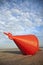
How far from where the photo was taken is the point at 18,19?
1.99m

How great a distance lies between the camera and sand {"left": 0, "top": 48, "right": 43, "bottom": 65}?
1.84 m

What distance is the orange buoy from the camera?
1.90m

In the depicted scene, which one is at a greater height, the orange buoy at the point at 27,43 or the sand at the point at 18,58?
the orange buoy at the point at 27,43

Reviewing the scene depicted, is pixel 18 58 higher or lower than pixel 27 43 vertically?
lower

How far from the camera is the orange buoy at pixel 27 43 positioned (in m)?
1.90

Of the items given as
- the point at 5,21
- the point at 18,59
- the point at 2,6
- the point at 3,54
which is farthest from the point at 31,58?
the point at 2,6

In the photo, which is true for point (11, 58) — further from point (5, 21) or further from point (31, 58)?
point (5, 21)

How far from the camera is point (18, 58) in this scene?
190 centimetres

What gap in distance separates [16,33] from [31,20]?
7.5 inches

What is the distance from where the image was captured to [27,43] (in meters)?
1.90

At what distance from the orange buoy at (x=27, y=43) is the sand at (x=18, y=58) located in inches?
1.9

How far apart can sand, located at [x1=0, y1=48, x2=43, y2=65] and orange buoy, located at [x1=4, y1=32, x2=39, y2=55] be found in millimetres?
48

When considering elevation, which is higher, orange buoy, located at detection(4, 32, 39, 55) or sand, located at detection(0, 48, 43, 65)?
orange buoy, located at detection(4, 32, 39, 55)

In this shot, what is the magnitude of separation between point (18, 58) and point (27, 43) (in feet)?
0.52
